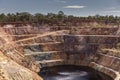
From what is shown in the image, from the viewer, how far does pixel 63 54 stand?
10056 centimetres

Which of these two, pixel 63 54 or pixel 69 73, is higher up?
pixel 63 54

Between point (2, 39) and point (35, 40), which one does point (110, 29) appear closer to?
point (35, 40)

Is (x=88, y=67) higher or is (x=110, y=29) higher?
(x=110, y=29)

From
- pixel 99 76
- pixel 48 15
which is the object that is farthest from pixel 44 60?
pixel 48 15

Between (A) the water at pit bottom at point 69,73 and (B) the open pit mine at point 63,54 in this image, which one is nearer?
(A) the water at pit bottom at point 69,73

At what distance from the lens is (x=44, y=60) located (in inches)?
3794

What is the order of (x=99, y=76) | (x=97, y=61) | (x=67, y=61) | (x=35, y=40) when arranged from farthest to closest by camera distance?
(x=35, y=40), (x=67, y=61), (x=97, y=61), (x=99, y=76)

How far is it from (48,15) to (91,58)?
252ft

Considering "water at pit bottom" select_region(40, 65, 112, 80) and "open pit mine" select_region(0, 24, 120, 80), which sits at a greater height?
"open pit mine" select_region(0, 24, 120, 80)

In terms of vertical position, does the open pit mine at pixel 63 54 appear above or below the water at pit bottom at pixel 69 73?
above

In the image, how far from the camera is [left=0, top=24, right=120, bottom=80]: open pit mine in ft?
273

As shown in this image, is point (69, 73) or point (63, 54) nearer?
point (69, 73)

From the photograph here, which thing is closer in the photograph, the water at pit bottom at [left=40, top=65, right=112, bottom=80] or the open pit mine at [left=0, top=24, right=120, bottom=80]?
the water at pit bottom at [left=40, top=65, right=112, bottom=80]

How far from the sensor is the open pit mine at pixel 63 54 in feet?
273
